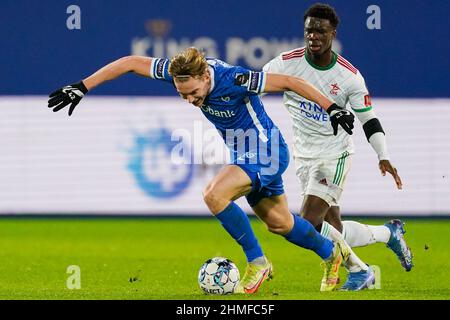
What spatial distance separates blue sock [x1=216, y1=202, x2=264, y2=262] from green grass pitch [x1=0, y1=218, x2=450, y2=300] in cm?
29

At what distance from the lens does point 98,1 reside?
1482 centimetres

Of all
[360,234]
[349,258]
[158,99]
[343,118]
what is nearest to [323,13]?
[343,118]

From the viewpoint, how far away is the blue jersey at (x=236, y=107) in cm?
735

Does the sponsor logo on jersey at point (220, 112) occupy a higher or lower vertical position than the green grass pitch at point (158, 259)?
higher

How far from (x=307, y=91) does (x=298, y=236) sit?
1067mm

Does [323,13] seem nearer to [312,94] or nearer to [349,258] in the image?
[312,94]

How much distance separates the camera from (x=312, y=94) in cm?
718

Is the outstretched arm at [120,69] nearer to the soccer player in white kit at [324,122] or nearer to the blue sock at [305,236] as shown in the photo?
the soccer player in white kit at [324,122]

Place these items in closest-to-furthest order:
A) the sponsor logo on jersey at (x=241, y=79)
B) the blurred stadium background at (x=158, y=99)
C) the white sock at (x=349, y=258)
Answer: the sponsor logo on jersey at (x=241, y=79) < the white sock at (x=349, y=258) < the blurred stadium background at (x=158, y=99)

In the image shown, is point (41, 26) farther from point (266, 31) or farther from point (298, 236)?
point (298, 236)

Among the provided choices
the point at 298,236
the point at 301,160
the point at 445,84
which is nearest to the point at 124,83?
the point at 445,84

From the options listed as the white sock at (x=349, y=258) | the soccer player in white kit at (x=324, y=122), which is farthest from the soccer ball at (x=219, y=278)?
the soccer player in white kit at (x=324, y=122)

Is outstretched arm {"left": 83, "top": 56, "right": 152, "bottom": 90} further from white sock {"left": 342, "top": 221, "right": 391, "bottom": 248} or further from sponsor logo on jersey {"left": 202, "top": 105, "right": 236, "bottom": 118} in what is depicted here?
white sock {"left": 342, "top": 221, "right": 391, "bottom": 248}

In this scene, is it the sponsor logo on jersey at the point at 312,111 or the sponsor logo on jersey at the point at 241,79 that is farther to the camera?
the sponsor logo on jersey at the point at 312,111
